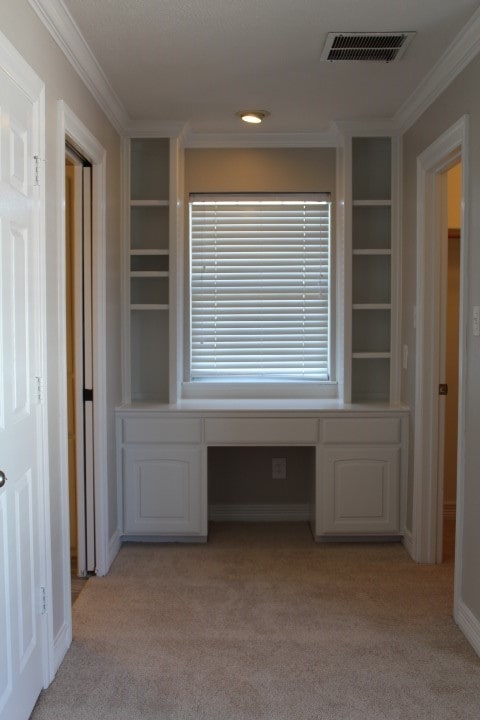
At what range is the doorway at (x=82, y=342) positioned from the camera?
3.27 metres

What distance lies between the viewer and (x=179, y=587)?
10.7ft

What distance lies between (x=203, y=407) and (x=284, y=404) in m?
0.52

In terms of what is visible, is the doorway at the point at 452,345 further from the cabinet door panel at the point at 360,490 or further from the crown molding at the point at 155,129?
the crown molding at the point at 155,129

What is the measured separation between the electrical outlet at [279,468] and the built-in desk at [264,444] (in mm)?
523

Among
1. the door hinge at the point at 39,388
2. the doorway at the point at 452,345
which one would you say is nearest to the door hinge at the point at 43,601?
the door hinge at the point at 39,388

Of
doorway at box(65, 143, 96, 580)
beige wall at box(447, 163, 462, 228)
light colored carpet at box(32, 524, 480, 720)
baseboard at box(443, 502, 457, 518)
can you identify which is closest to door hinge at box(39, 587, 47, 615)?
light colored carpet at box(32, 524, 480, 720)

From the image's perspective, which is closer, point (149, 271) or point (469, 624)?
point (469, 624)

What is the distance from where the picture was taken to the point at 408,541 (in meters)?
3.74

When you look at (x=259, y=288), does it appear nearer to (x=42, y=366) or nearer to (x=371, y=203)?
(x=371, y=203)

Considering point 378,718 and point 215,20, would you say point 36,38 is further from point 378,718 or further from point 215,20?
point 378,718

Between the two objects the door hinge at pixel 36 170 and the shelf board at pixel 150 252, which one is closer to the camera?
the door hinge at pixel 36 170

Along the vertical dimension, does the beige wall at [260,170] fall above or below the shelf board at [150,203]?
above

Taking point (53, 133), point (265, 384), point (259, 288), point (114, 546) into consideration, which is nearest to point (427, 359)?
point (265, 384)

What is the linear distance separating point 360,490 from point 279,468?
27.1 inches
